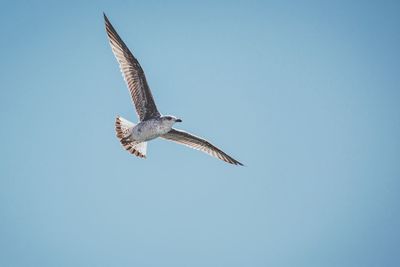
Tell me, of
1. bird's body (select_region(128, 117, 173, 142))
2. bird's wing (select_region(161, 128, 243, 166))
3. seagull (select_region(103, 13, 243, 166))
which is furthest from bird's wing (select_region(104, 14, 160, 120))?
bird's wing (select_region(161, 128, 243, 166))

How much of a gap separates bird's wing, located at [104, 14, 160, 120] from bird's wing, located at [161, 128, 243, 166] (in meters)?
0.98

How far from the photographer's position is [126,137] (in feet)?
45.4

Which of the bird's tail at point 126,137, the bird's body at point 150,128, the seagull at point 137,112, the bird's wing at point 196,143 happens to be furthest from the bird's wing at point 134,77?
the bird's wing at point 196,143

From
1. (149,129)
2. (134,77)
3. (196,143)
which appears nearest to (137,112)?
(149,129)

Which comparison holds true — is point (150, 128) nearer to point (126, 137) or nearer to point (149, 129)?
point (149, 129)

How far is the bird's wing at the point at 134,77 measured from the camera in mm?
13492

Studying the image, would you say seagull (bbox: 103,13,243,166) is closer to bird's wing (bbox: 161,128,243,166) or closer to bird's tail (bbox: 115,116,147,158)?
bird's tail (bbox: 115,116,147,158)

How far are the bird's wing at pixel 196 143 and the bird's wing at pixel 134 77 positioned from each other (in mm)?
980

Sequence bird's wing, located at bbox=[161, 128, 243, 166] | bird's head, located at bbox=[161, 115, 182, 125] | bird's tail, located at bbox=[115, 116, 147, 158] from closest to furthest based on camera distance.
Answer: bird's head, located at bbox=[161, 115, 182, 125] < bird's tail, located at bbox=[115, 116, 147, 158] < bird's wing, located at bbox=[161, 128, 243, 166]

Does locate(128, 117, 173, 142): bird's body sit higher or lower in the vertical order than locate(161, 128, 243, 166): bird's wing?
lower

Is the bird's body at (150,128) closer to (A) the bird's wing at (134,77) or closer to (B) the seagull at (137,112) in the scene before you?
(B) the seagull at (137,112)

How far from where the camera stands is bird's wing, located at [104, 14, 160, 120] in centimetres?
1349

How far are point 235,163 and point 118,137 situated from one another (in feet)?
11.2

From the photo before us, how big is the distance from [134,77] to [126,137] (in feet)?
4.97
